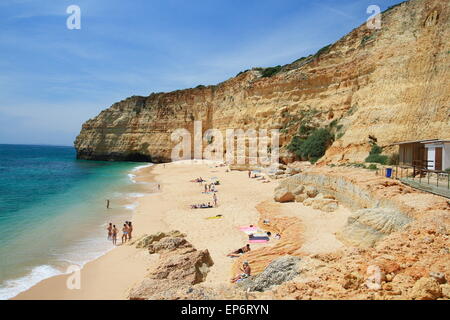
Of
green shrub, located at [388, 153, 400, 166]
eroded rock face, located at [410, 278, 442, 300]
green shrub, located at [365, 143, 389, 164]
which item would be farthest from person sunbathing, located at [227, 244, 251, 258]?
green shrub, located at [388, 153, 400, 166]

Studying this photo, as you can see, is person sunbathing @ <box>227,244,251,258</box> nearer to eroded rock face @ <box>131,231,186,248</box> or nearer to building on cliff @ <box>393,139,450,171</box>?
eroded rock face @ <box>131,231,186,248</box>

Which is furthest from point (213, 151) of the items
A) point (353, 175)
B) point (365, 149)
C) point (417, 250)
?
point (417, 250)

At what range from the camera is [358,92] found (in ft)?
82.8

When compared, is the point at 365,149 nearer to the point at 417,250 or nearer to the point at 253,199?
the point at 253,199

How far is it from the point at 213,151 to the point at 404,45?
3145 cm

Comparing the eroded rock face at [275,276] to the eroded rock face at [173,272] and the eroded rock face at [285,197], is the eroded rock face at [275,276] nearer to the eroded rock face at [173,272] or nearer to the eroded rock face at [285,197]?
the eroded rock face at [173,272]

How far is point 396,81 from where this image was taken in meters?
20.6

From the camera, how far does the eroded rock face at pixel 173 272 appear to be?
17.8 ft

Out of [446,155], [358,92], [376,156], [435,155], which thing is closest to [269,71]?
[358,92]

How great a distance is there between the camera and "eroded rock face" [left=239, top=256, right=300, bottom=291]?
16.0 feet

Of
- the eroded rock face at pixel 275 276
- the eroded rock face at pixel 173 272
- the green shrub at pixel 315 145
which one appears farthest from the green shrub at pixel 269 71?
the eroded rock face at pixel 275 276

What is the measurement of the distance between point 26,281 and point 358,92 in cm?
2639

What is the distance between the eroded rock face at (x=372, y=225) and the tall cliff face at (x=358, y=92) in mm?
12657

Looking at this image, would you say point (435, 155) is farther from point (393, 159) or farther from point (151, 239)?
point (151, 239)
